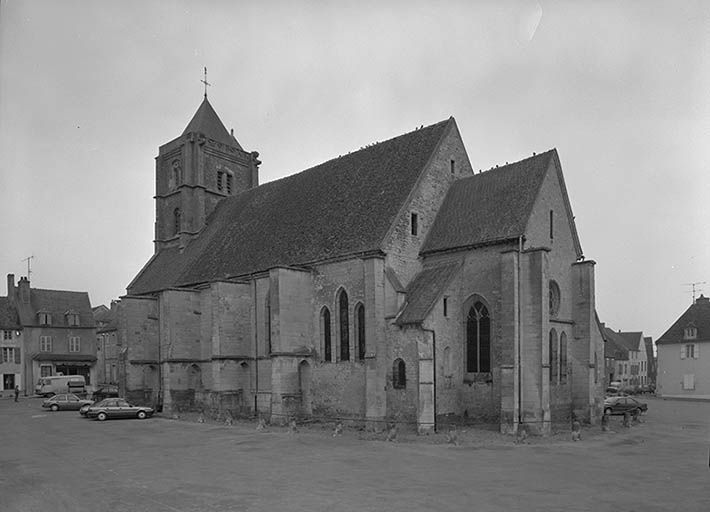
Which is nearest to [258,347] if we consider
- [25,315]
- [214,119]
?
[214,119]

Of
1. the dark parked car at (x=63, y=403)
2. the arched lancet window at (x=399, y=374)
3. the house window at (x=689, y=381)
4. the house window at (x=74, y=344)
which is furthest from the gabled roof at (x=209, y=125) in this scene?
the house window at (x=689, y=381)

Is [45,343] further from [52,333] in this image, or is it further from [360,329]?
[360,329]

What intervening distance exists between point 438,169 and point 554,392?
38.0ft

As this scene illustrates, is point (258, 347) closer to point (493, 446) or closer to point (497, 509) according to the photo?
point (493, 446)

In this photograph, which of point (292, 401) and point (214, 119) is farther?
point (214, 119)

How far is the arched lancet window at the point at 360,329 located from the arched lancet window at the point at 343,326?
654 mm

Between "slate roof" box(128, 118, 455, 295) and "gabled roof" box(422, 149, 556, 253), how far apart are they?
2.31 meters

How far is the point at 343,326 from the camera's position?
27.9 m

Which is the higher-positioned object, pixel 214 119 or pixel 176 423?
pixel 214 119

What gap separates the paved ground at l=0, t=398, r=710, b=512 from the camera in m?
12.8

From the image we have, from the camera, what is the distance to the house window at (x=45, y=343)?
5928 cm

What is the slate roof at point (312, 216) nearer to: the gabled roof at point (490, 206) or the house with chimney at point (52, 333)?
the gabled roof at point (490, 206)

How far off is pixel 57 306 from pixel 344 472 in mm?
55223

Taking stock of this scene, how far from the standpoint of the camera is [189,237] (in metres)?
42.2
